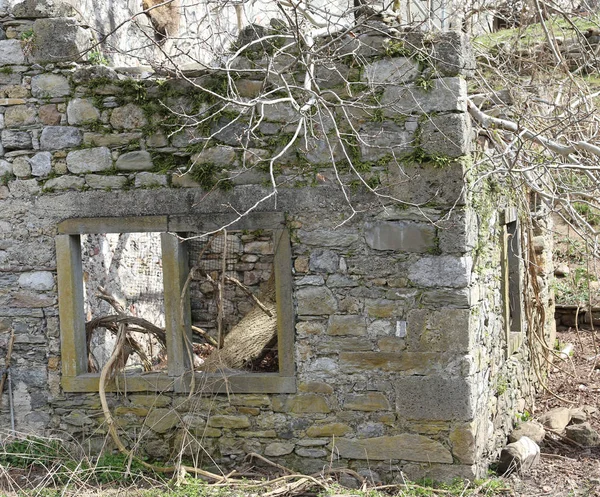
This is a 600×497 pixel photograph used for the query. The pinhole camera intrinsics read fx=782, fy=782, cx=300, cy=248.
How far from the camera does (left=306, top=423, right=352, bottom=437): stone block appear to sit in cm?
511

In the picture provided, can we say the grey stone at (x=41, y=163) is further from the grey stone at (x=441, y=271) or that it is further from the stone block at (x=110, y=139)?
the grey stone at (x=441, y=271)

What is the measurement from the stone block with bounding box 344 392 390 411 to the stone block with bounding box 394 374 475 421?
9cm

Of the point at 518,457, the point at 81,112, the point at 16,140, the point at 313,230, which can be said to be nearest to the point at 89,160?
the point at 81,112

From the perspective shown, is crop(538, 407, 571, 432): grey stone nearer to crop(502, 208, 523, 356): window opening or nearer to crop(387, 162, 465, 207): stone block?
crop(502, 208, 523, 356): window opening

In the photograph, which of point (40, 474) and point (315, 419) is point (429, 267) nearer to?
point (315, 419)

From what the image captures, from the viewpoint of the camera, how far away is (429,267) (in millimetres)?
4922

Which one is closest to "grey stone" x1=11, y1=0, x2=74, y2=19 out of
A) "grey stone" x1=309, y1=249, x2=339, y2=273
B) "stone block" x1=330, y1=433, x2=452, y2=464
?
"grey stone" x1=309, y1=249, x2=339, y2=273

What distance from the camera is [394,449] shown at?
16.5ft

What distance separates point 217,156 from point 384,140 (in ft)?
3.64

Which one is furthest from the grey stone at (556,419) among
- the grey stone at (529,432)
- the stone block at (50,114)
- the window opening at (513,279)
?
the stone block at (50,114)

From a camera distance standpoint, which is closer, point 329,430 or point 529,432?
point 329,430

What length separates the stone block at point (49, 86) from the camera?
5.36 metres

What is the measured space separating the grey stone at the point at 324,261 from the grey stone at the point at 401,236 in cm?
25

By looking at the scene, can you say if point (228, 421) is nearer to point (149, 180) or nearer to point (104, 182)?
point (149, 180)
